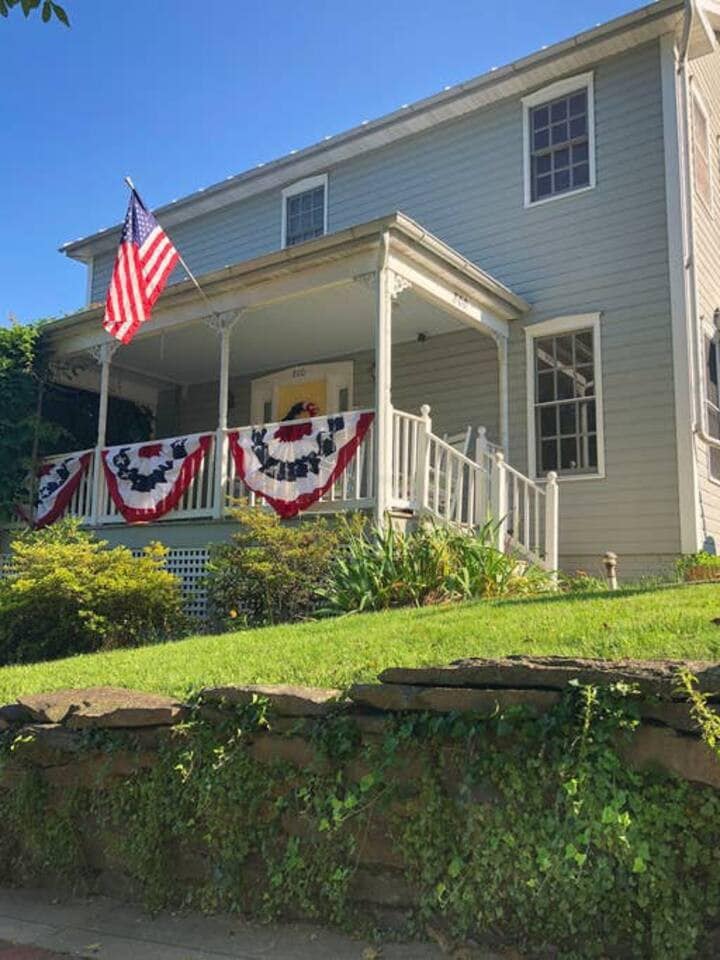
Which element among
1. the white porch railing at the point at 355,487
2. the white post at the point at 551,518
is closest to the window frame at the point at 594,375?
the white post at the point at 551,518

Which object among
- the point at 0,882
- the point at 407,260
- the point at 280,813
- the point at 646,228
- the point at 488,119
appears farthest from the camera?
the point at 488,119

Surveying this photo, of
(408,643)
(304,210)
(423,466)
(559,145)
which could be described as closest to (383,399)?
(423,466)

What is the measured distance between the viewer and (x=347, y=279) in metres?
9.10

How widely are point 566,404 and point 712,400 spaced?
202 centimetres

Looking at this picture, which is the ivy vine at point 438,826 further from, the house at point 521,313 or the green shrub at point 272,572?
the house at point 521,313

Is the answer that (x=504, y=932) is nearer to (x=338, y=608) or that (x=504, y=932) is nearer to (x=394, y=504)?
(x=338, y=608)

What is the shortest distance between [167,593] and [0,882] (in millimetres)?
4393

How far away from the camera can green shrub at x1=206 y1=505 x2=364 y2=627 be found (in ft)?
25.7

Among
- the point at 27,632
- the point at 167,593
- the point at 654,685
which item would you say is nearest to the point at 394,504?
the point at 167,593

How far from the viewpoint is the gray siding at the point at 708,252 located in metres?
9.86

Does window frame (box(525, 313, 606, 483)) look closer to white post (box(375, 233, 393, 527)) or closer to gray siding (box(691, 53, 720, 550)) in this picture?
gray siding (box(691, 53, 720, 550))

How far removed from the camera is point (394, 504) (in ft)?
28.1

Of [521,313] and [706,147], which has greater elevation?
[706,147]

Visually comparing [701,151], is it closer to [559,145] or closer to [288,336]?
[559,145]
